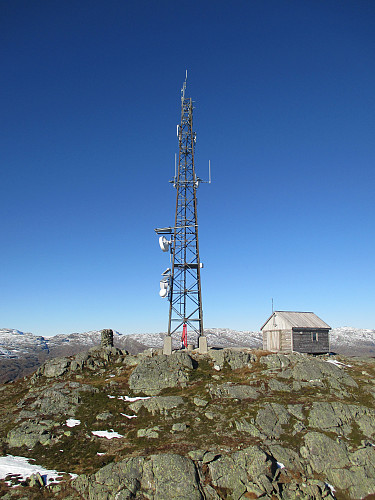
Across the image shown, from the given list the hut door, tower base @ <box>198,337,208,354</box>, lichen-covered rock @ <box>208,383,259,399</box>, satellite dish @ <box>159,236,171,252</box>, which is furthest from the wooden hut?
satellite dish @ <box>159,236,171,252</box>

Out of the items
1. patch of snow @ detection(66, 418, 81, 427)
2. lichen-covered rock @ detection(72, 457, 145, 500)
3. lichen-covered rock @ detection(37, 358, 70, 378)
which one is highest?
lichen-covered rock @ detection(37, 358, 70, 378)

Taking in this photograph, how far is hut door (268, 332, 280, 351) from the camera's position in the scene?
53.6 meters

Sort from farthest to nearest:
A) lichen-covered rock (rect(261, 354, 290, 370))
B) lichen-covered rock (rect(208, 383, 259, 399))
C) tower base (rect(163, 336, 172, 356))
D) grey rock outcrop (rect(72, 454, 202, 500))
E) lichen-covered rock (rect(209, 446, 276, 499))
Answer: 1. tower base (rect(163, 336, 172, 356))
2. lichen-covered rock (rect(261, 354, 290, 370))
3. lichen-covered rock (rect(208, 383, 259, 399))
4. lichen-covered rock (rect(209, 446, 276, 499))
5. grey rock outcrop (rect(72, 454, 202, 500))

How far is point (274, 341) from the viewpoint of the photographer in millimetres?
54688

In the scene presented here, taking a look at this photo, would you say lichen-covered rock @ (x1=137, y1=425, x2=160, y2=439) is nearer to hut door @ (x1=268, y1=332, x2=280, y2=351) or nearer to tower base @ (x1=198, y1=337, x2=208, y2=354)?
tower base @ (x1=198, y1=337, x2=208, y2=354)

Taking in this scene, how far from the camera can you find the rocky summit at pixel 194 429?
21.3 metres

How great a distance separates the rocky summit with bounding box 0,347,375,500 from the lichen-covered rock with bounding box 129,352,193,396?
132 millimetres

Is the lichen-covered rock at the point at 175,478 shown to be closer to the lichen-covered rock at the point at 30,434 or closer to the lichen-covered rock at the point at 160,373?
the lichen-covered rock at the point at 30,434

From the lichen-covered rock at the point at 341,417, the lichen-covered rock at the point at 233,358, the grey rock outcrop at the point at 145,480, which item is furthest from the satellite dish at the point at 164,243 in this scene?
the grey rock outcrop at the point at 145,480

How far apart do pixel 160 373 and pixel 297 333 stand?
24.3 m

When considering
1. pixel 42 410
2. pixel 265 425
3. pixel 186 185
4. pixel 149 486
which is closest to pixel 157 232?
pixel 186 185

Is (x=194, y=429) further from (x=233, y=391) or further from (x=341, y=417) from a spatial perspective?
(x=341, y=417)

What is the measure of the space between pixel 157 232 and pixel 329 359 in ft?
103

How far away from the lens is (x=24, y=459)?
2416cm
